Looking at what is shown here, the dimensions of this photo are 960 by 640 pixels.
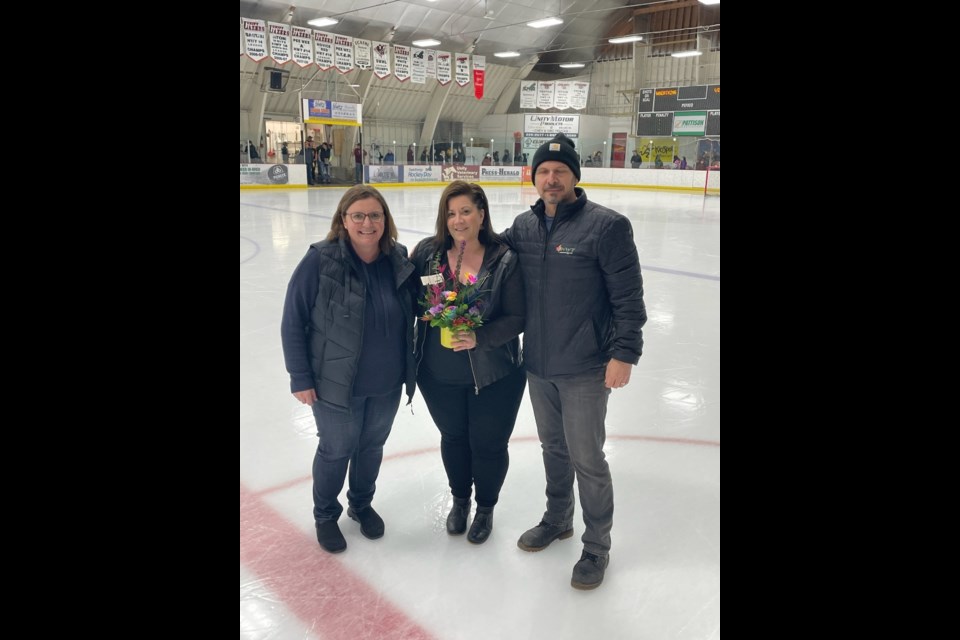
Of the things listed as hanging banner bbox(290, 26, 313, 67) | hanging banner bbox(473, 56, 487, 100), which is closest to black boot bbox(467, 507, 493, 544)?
hanging banner bbox(290, 26, 313, 67)

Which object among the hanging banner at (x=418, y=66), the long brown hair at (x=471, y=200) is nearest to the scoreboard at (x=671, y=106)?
the hanging banner at (x=418, y=66)

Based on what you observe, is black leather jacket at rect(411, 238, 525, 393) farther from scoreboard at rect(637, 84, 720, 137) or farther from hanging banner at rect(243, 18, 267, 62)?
scoreboard at rect(637, 84, 720, 137)

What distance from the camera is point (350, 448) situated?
9.05ft

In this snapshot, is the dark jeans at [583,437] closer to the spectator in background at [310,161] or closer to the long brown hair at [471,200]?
the long brown hair at [471,200]

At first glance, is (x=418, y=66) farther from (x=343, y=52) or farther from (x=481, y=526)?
(x=481, y=526)

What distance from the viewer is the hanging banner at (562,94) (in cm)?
2855

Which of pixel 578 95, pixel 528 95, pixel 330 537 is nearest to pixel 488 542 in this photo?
pixel 330 537

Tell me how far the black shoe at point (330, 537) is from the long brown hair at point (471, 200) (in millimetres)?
1248

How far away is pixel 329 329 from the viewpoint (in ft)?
8.43

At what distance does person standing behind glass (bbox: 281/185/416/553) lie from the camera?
2551mm
